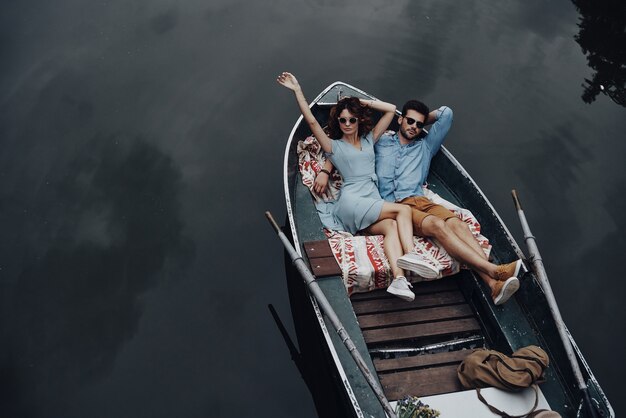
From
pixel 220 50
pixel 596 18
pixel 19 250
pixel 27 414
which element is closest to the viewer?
pixel 27 414

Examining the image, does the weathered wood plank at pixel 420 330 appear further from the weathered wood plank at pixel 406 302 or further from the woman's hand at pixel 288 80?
the woman's hand at pixel 288 80

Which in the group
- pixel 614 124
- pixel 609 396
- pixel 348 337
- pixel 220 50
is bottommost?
pixel 220 50

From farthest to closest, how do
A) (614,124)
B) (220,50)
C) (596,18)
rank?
(596,18), (220,50), (614,124)

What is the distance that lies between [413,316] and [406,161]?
173cm

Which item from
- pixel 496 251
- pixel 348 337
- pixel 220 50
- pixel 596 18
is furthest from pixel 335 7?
pixel 348 337

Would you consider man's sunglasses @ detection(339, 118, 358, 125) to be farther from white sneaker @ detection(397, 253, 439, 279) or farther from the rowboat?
white sneaker @ detection(397, 253, 439, 279)

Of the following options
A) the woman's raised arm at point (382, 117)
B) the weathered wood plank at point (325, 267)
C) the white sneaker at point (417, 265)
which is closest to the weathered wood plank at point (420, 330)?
the white sneaker at point (417, 265)

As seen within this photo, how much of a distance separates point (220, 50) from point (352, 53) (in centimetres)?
229

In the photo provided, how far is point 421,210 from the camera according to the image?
603 cm

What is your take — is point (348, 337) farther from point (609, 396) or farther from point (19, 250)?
point (19, 250)

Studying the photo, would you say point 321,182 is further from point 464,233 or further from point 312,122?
point 464,233

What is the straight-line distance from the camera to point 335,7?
1085 cm

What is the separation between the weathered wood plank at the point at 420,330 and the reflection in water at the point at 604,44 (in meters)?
5.67

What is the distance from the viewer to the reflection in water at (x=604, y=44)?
31.8ft
